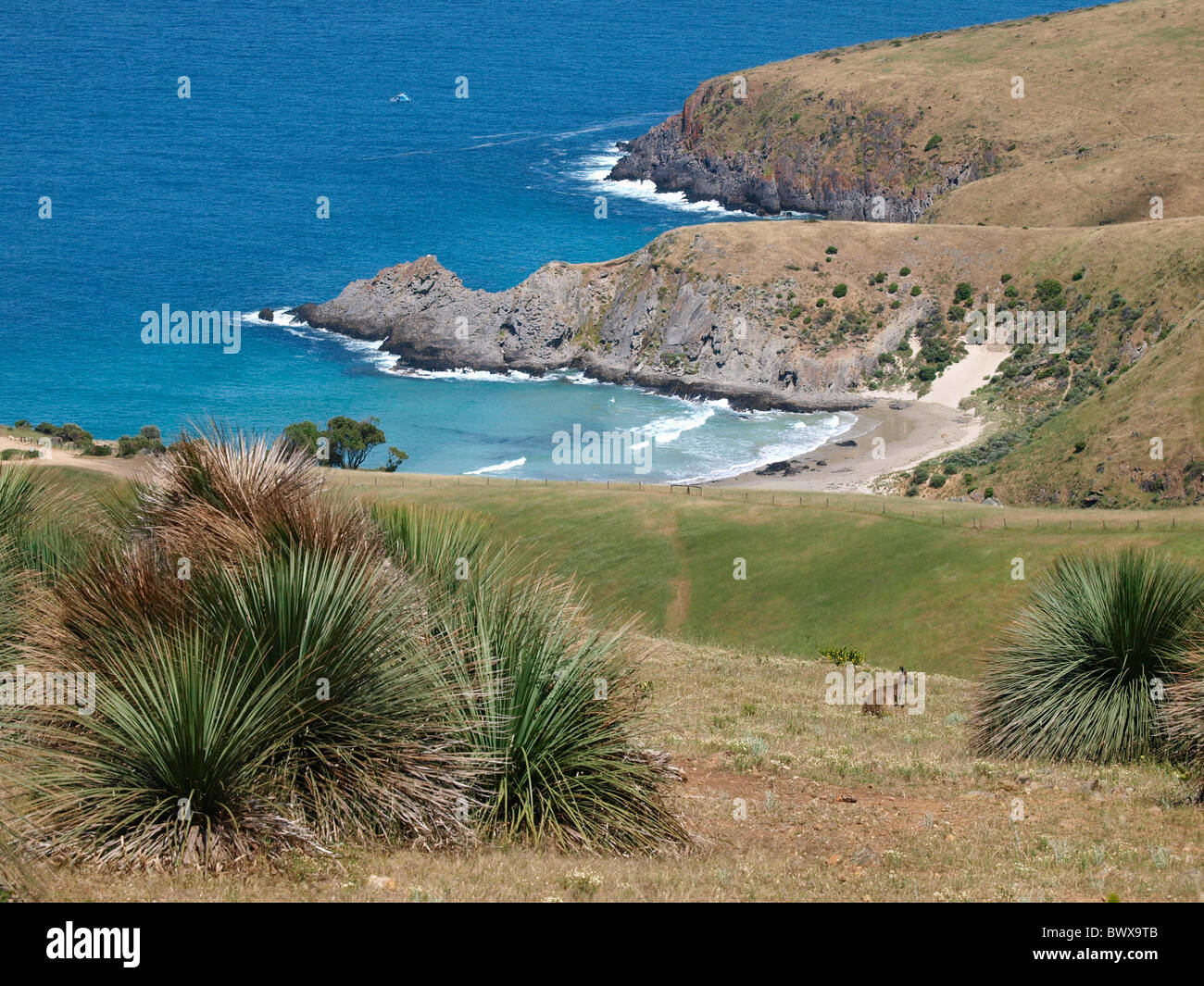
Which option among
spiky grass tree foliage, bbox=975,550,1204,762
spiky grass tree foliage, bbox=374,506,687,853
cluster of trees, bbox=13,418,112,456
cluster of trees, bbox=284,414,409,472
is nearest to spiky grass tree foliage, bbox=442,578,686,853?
spiky grass tree foliage, bbox=374,506,687,853

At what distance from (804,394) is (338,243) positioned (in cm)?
8577

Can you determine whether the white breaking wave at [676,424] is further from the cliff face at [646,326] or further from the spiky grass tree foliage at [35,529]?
the spiky grass tree foliage at [35,529]

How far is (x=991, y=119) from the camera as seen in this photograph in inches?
7062

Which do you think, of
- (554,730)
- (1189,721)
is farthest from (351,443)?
(554,730)

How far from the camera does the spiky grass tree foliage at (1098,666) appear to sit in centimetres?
2147

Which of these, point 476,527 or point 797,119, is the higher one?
point 797,119

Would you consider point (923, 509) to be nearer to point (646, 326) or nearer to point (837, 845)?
point (837, 845)

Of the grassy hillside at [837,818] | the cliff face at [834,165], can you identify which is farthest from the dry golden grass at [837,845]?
the cliff face at [834,165]

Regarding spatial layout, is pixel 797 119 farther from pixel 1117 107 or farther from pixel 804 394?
pixel 804 394

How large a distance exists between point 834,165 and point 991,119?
73.3ft

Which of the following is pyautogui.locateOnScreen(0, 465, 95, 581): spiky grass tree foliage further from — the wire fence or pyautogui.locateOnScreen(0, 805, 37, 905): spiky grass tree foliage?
the wire fence

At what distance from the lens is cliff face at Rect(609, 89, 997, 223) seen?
577ft
